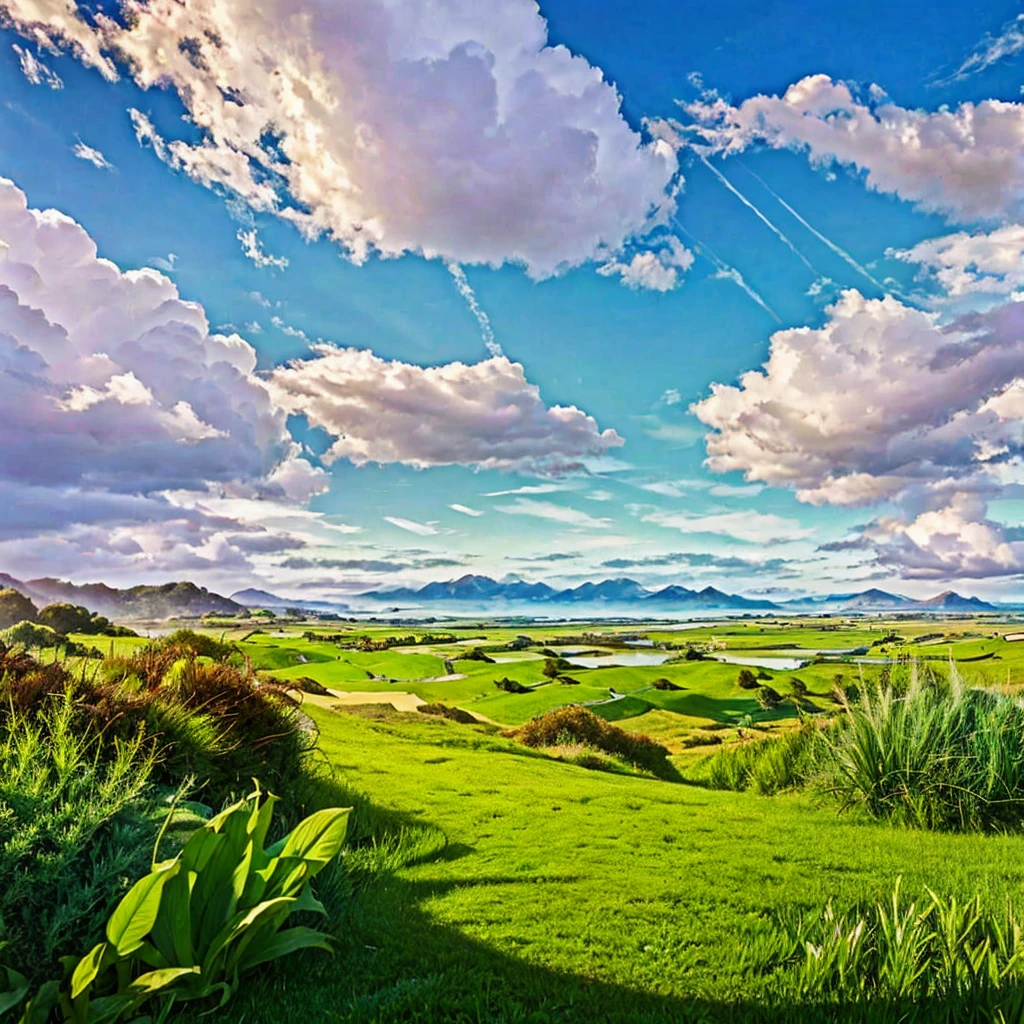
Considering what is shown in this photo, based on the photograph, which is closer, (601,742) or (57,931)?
(57,931)

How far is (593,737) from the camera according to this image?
21656 mm

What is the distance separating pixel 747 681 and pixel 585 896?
2030 inches

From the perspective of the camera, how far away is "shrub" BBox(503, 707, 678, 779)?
20.5m

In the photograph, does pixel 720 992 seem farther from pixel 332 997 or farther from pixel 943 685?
pixel 943 685

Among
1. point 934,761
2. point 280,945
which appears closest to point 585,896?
point 280,945

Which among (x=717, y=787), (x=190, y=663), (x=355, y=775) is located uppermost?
(x=190, y=663)

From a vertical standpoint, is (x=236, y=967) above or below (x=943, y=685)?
below

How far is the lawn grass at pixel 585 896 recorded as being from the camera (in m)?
4.34

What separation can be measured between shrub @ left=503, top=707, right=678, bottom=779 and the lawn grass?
8.79 metres

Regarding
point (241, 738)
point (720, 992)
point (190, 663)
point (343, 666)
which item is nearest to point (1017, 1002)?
point (720, 992)

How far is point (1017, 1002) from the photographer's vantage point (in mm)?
4059

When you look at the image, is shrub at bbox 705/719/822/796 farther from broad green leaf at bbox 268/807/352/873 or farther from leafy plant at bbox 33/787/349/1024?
leafy plant at bbox 33/787/349/1024

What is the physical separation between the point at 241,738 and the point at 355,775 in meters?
3.37

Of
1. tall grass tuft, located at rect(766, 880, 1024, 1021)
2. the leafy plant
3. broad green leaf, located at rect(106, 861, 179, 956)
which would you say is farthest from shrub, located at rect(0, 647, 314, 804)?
tall grass tuft, located at rect(766, 880, 1024, 1021)
